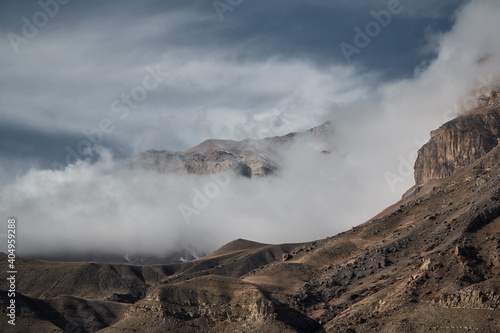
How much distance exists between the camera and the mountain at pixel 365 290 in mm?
87375

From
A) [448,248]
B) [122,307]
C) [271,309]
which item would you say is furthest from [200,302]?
[122,307]

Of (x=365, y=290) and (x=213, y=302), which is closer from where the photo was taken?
(x=213, y=302)

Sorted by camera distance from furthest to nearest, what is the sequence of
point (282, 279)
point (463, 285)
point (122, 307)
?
point (122, 307), point (282, 279), point (463, 285)

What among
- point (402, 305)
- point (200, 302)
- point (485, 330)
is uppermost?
point (200, 302)

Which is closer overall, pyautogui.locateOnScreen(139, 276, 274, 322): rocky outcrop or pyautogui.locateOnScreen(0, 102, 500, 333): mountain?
pyautogui.locateOnScreen(0, 102, 500, 333): mountain

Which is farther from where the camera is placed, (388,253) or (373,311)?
(388,253)

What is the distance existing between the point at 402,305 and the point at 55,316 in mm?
87216

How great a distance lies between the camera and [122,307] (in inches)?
6280

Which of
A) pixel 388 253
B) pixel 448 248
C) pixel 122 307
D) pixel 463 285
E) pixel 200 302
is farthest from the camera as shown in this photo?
pixel 122 307

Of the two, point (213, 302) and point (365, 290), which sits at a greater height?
point (213, 302)

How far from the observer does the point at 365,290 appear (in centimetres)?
11488

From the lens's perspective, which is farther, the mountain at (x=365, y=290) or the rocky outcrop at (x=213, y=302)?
the rocky outcrop at (x=213, y=302)

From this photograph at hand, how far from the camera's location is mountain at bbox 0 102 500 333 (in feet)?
287

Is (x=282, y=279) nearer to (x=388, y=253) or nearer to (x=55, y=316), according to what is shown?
(x=388, y=253)
